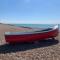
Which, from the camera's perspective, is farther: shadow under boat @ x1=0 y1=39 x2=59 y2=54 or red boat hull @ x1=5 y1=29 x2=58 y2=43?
red boat hull @ x1=5 y1=29 x2=58 y2=43

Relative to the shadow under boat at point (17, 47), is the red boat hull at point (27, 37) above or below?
above

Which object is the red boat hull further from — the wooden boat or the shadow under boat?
the shadow under boat

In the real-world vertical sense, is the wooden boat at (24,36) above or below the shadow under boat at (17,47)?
above

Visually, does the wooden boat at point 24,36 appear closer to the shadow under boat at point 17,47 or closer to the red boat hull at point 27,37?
the red boat hull at point 27,37

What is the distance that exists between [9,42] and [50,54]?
3.67m

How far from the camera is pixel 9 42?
33.1 ft

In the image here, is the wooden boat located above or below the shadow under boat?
above

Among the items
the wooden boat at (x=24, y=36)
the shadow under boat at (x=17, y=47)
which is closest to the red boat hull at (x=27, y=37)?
the wooden boat at (x=24, y=36)

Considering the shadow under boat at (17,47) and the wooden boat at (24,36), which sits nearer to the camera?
the shadow under boat at (17,47)

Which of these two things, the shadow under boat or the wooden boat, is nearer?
the shadow under boat

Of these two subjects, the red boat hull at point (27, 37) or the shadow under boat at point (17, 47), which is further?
the red boat hull at point (27, 37)

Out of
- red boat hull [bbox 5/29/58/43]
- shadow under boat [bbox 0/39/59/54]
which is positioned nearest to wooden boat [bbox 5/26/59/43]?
red boat hull [bbox 5/29/58/43]

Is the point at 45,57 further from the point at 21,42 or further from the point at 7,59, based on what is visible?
the point at 21,42

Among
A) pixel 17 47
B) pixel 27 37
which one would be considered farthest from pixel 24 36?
pixel 17 47
